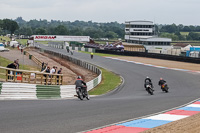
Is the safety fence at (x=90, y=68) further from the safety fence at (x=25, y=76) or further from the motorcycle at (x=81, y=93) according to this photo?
the motorcycle at (x=81, y=93)

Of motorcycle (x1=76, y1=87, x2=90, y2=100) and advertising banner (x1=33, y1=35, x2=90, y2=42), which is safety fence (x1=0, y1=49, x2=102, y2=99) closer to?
motorcycle (x1=76, y1=87, x2=90, y2=100)

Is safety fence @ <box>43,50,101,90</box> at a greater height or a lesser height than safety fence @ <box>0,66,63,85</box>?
lesser

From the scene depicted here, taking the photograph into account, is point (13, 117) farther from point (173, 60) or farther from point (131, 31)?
point (131, 31)

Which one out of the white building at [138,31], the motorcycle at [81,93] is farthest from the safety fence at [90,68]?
the white building at [138,31]

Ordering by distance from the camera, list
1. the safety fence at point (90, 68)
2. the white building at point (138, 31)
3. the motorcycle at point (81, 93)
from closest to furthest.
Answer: the motorcycle at point (81, 93)
the safety fence at point (90, 68)
the white building at point (138, 31)

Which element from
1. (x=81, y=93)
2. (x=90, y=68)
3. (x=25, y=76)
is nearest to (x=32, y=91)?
(x=81, y=93)

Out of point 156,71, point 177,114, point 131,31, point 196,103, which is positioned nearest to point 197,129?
point 177,114

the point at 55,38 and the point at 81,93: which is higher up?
the point at 55,38

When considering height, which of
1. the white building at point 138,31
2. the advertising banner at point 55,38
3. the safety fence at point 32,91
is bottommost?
the safety fence at point 32,91

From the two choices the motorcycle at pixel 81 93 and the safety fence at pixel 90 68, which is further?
the safety fence at pixel 90 68

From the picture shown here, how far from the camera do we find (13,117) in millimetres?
11164

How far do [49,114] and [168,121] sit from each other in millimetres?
4022

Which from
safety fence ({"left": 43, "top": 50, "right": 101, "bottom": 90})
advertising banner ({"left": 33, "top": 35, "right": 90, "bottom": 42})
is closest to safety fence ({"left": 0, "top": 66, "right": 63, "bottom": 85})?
safety fence ({"left": 43, "top": 50, "right": 101, "bottom": 90})

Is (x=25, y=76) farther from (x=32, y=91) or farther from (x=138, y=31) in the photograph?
(x=138, y=31)
